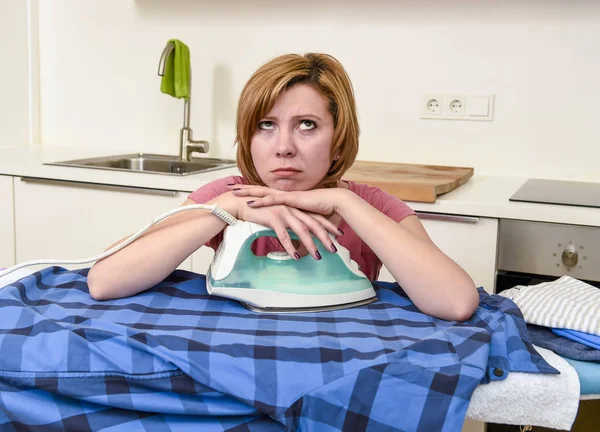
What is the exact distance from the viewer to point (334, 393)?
0.75 metres

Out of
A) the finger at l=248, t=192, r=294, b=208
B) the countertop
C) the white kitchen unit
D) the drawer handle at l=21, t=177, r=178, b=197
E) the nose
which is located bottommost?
the white kitchen unit

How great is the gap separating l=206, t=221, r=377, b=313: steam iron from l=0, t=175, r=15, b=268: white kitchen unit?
4.64 feet

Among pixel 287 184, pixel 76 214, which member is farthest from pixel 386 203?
pixel 76 214

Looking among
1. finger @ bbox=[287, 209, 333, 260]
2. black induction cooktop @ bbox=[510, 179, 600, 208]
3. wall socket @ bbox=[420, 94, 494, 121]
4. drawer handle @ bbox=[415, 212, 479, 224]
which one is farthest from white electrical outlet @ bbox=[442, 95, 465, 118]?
finger @ bbox=[287, 209, 333, 260]

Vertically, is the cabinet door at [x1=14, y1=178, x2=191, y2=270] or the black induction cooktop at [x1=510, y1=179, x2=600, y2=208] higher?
the black induction cooktop at [x1=510, y1=179, x2=600, y2=208]

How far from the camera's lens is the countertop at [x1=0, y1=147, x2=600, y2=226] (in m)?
1.68

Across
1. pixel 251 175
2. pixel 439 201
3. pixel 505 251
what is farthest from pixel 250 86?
pixel 505 251

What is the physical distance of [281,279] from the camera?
978 millimetres

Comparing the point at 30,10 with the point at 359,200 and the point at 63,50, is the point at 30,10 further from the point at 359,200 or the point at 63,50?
the point at 359,200

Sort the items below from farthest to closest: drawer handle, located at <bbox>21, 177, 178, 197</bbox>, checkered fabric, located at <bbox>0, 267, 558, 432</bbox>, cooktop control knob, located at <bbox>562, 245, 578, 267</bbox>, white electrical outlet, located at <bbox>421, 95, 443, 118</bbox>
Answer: white electrical outlet, located at <bbox>421, 95, 443, 118</bbox>
drawer handle, located at <bbox>21, 177, 178, 197</bbox>
cooktop control knob, located at <bbox>562, 245, 578, 267</bbox>
checkered fabric, located at <bbox>0, 267, 558, 432</bbox>

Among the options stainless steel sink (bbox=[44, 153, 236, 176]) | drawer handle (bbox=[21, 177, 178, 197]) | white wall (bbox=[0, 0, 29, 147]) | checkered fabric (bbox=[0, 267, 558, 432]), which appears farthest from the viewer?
white wall (bbox=[0, 0, 29, 147])

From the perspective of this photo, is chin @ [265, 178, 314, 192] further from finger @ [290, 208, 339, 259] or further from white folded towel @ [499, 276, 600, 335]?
white folded towel @ [499, 276, 600, 335]

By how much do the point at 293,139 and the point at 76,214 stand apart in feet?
4.07

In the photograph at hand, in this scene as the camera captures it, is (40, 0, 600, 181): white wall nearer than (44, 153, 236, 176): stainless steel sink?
Yes
